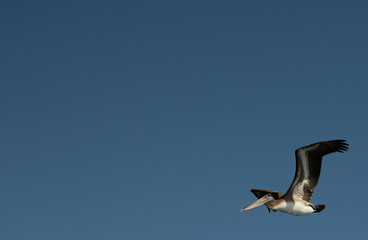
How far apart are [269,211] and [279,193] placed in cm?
139

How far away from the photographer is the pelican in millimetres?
29859

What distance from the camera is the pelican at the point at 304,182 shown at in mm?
29859

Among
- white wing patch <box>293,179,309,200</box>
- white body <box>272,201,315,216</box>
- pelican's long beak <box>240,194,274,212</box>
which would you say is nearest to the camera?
white body <box>272,201,315,216</box>

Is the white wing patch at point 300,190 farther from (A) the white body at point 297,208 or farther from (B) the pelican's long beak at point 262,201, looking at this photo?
(B) the pelican's long beak at point 262,201

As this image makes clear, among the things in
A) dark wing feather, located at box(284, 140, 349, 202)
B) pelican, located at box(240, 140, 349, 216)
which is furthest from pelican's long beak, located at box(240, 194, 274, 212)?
dark wing feather, located at box(284, 140, 349, 202)

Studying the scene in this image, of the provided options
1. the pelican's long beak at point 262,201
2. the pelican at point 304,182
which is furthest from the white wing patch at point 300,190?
the pelican's long beak at point 262,201

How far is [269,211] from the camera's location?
3288 centimetres

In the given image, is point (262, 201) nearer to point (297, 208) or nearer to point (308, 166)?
point (297, 208)

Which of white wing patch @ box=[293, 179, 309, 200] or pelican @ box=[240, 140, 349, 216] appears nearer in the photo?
pelican @ box=[240, 140, 349, 216]

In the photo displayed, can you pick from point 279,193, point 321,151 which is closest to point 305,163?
point 321,151

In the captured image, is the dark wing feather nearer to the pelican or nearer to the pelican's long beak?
the pelican

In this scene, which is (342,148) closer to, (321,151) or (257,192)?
(321,151)

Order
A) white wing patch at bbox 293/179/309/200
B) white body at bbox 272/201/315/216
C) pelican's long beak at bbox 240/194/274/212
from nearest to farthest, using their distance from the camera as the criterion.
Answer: white body at bbox 272/201/315/216, white wing patch at bbox 293/179/309/200, pelican's long beak at bbox 240/194/274/212

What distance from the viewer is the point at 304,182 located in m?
31.6
